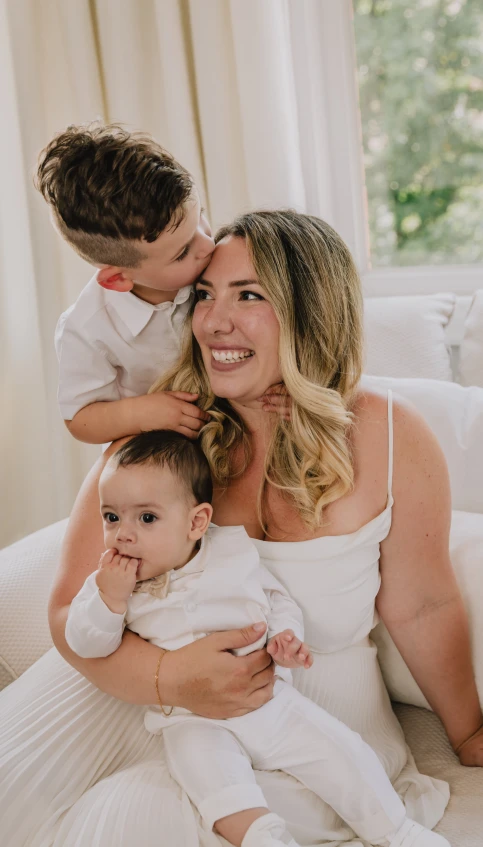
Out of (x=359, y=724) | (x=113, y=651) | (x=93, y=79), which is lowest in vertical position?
(x=359, y=724)

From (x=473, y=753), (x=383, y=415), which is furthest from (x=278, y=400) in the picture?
(x=473, y=753)

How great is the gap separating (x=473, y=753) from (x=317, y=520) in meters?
0.52

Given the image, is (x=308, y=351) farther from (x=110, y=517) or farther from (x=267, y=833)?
(x=267, y=833)

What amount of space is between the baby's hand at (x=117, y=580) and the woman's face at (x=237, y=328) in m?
0.38

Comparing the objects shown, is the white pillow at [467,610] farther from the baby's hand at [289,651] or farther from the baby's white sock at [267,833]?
the baby's white sock at [267,833]

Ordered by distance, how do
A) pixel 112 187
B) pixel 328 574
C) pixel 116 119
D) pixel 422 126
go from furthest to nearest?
1. pixel 422 126
2. pixel 116 119
3. pixel 328 574
4. pixel 112 187

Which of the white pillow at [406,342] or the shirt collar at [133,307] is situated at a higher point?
the shirt collar at [133,307]

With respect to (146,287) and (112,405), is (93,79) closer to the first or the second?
(146,287)

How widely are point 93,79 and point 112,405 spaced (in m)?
1.46

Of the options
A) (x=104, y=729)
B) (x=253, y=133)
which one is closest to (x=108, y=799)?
(x=104, y=729)

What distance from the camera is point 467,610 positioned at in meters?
1.59

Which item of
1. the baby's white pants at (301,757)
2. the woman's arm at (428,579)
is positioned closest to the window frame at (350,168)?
the woman's arm at (428,579)

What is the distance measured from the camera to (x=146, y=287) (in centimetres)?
169

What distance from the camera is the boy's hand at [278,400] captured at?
5.41 feet
